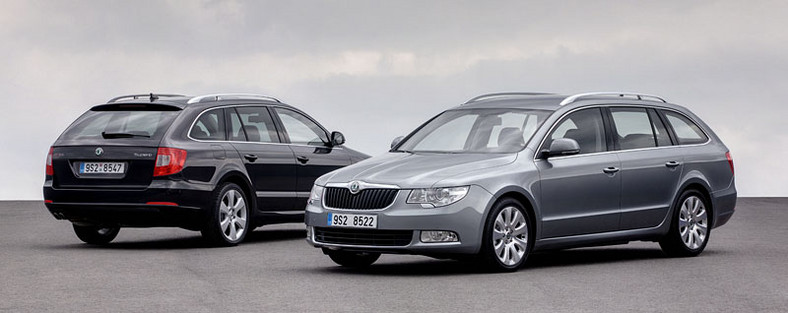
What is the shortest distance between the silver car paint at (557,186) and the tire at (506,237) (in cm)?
10

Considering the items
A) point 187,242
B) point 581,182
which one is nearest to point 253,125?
point 187,242

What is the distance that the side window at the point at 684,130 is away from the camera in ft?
47.5

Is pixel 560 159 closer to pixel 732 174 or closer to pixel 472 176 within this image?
pixel 472 176

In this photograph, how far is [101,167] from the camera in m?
14.8

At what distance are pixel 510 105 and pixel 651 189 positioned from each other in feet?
5.99

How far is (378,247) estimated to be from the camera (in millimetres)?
11641

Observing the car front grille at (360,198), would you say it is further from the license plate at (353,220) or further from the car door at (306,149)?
the car door at (306,149)

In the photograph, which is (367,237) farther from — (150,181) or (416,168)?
(150,181)

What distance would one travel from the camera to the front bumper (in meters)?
11.5

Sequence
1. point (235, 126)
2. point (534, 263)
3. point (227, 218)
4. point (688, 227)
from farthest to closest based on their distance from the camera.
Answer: point (235, 126) → point (227, 218) → point (688, 227) → point (534, 263)

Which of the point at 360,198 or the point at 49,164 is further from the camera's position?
the point at 49,164

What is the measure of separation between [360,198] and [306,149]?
5.30 metres

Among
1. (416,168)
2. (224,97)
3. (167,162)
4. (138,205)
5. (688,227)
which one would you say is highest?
(224,97)

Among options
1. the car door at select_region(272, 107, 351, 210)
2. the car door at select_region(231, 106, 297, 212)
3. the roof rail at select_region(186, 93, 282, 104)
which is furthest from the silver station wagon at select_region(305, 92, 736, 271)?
the car door at select_region(272, 107, 351, 210)
